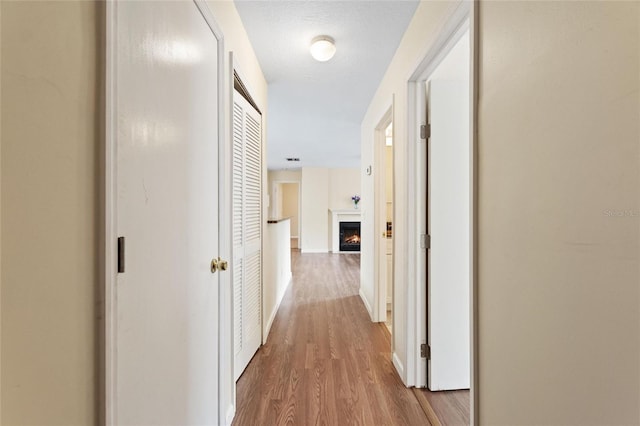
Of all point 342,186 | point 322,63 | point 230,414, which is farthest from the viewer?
point 342,186

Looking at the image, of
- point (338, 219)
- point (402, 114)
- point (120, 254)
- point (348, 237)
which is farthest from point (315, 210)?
point (120, 254)

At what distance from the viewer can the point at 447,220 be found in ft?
6.26

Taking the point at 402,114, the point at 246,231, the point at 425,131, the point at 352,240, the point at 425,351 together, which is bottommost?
the point at 425,351

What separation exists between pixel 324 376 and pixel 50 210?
200cm

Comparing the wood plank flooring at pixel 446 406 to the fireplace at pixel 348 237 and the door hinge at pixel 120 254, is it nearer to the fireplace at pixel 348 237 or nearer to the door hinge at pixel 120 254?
the door hinge at pixel 120 254

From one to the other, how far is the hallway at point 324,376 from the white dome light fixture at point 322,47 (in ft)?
7.52

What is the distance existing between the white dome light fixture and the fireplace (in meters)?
6.50

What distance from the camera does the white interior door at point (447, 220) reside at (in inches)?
75.2

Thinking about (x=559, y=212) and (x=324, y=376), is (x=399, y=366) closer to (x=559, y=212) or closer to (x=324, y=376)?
(x=324, y=376)

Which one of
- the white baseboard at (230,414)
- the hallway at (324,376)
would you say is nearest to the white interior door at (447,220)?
the hallway at (324,376)

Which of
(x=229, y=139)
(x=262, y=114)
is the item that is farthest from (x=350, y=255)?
(x=229, y=139)

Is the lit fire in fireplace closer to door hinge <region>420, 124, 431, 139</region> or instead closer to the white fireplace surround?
the white fireplace surround

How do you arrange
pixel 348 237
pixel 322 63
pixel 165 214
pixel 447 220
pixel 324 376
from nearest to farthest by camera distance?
pixel 165 214 → pixel 447 220 → pixel 324 376 → pixel 322 63 → pixel 348 237

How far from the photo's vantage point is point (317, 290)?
439 centimetres
